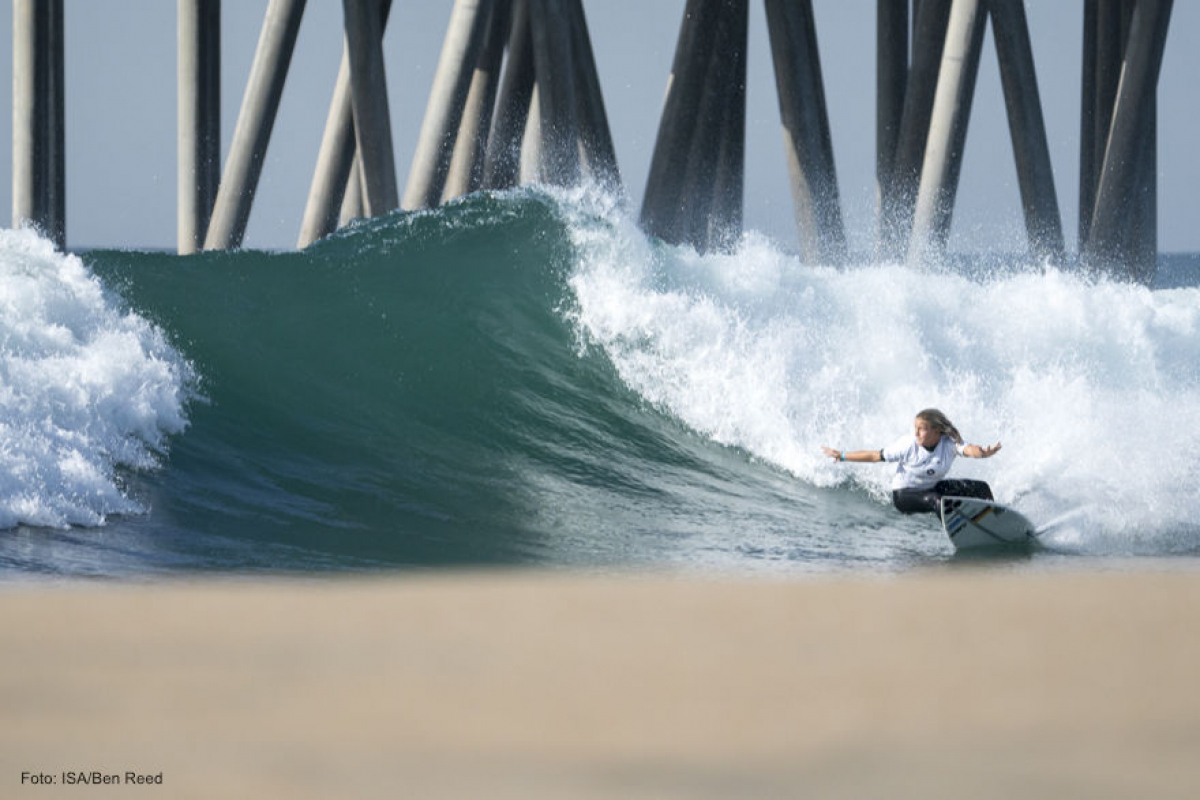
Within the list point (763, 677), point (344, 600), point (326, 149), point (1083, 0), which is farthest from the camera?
point (1083, 0)

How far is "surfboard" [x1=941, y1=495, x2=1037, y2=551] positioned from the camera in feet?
26.2

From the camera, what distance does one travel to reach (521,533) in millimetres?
8359

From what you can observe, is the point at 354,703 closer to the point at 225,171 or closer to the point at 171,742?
A: the point at 171,742

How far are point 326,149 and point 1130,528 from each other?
39.7 feet

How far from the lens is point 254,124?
16.8 m

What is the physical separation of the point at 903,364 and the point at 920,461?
3460 millimetres

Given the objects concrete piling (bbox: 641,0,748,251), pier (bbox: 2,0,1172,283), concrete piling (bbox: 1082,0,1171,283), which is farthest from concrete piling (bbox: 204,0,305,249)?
concrete piling (bbox: 1082,0,1171,283)

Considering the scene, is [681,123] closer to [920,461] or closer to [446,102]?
[446,102]

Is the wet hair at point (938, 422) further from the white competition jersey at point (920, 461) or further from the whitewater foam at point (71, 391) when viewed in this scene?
the whitewater foam at point (71, 391)

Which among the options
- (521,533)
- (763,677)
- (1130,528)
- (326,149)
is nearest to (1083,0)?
(326,149)

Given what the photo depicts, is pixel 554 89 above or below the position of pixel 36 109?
above

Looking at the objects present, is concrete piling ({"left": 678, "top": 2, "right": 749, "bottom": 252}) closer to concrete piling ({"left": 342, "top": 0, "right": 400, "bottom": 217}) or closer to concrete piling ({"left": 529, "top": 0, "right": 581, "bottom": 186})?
concrete piling ({"left": 529, "top": 0, "right": 581, "bottom": 186})

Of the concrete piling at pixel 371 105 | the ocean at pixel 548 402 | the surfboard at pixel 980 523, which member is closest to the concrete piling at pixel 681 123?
the concrete piling at pixel 371 105

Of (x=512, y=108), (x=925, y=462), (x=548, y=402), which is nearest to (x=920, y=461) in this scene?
(x=925, y=462)
